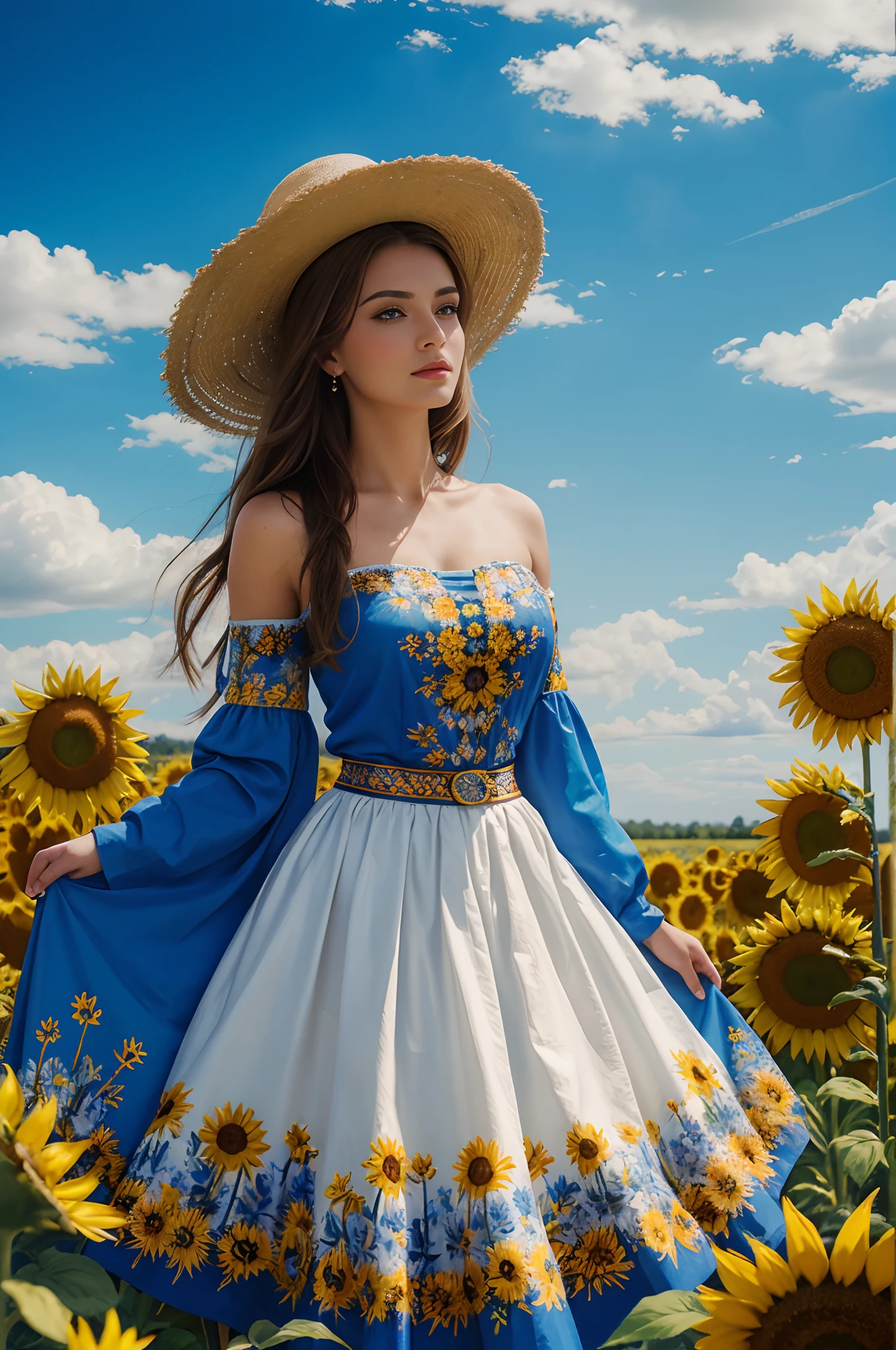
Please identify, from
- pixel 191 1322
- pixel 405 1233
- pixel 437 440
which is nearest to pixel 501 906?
pixel 405 1233

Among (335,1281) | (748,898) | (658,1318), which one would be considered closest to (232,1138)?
(335,1281)

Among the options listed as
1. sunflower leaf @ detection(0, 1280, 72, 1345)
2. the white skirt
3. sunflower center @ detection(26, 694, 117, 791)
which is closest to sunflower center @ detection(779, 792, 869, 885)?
the white skirt

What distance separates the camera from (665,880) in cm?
367

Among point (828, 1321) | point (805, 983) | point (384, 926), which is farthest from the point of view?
point (805, 983)

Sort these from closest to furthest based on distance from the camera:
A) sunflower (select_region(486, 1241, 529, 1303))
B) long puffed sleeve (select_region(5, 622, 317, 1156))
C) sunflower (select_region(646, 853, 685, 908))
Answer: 1. sunflower (select_region(486, 1241, 529, 1303))
2. long puffed sleeve (select_region(5, 622, 317, 1156))
3. sunflower (select_region(646, 853, 685, 908))

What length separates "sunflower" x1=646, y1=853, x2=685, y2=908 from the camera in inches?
142

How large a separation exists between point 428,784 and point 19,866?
4.56 ft

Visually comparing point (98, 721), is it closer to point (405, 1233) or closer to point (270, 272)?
point (270, 272)

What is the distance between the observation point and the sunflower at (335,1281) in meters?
1.58

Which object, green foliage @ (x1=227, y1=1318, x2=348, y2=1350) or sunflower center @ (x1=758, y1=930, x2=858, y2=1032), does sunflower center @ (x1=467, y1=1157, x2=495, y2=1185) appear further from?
sunflower center @ (x1=758, y1=930, x2=858, y2=1032)

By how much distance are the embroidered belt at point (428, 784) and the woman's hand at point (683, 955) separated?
447mm

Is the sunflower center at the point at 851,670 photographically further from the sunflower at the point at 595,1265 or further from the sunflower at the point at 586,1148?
the sunflower at the point at 595,1265

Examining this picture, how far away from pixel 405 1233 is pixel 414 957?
44 cm

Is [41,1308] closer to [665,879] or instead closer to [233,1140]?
[233,1140]
